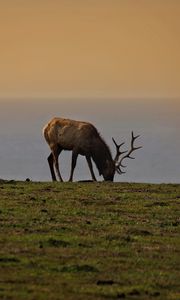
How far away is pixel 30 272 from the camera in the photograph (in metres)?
22.3

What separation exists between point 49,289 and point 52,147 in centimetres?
2667

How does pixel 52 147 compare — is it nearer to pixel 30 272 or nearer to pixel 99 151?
pixel 99 151

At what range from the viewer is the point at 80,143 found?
46.6 meters

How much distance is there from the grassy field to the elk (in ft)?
34.5

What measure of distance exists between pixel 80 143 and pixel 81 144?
6 cm

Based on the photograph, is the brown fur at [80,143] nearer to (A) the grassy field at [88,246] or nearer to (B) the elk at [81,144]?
(B) the elk at [81,144]

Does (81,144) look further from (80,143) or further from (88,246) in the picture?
(88,246)

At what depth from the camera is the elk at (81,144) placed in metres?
46.7

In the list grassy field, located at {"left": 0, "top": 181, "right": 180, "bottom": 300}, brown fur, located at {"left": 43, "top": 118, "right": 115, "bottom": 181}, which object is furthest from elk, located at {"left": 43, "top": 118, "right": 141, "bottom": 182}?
grassy field, located at {"left": 0, "top": 181, "right": 180, "bottom": 300}

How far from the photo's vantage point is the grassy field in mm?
21500

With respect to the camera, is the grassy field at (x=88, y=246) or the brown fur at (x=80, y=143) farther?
the brown fur at (x=80, y=143)

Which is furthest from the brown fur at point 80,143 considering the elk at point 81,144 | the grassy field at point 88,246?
the grassy field at point 88,246

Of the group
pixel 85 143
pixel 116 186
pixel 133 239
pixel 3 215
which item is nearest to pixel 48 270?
pixel 133 239

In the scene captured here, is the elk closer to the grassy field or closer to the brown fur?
the brown fur
